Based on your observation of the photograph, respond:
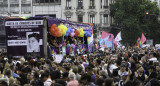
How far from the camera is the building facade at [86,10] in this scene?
6878 centimetres

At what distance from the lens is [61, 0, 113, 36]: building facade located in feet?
226

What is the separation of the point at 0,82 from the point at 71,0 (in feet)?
201

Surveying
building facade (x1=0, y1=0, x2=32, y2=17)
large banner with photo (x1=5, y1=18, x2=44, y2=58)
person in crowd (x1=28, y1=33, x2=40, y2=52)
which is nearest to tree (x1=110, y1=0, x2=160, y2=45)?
building facade (x1=0, y1=0, x2=32, y2=17)

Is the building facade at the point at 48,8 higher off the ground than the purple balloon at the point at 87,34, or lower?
higher

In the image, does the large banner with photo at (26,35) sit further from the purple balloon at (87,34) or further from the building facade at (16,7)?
the building facade at (16,7)

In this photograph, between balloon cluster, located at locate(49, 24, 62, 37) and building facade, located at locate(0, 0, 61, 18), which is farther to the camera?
building facade, located at locate(0, 0, 61, 18)

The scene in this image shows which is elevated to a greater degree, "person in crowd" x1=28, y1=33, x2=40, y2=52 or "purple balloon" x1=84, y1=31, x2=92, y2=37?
"person in crowd" x1=28, y1=33, x2=40, y2=52

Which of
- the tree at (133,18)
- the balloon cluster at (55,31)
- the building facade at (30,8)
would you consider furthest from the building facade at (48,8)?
the balloon cluster at (55,31)

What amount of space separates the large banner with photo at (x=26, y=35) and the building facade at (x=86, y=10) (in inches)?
1950

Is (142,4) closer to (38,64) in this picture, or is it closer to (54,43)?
(54,43)

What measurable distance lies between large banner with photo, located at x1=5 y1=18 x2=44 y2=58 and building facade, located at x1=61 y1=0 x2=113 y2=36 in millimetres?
49526

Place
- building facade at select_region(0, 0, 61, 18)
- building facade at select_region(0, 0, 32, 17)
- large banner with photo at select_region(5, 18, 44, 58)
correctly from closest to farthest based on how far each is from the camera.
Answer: large banner with photo at select_region(5, 18, 44, 58), building facade at select_region(0, 0, 61, 18), building facade at select_region(0, 0, 32, 17)

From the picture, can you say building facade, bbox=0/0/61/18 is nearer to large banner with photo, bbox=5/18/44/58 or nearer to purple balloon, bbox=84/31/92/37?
purple balloon, bbox=84/31/92/37

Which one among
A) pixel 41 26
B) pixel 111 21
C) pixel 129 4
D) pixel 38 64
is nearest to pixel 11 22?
pixel 41 26
